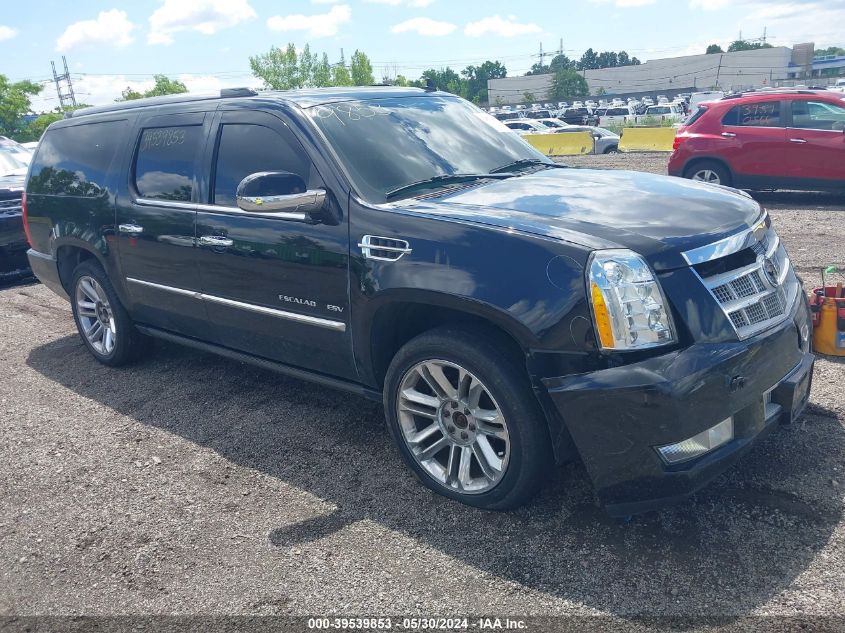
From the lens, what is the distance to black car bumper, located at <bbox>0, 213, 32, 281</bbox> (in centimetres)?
896

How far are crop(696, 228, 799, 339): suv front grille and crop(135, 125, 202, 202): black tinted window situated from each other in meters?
3.12

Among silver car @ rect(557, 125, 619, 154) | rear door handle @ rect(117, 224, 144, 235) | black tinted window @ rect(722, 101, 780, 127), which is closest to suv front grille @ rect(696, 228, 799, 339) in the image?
rear door handle @ rect(117, 224, 144, 235)

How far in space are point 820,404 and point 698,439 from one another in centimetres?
172

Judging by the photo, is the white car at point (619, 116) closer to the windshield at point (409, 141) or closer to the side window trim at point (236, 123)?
the windshield at point (409, 141)

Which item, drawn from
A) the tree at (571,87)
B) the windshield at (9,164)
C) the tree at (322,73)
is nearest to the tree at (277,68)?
the tree at (322,73)

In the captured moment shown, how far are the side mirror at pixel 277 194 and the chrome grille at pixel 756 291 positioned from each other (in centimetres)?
188

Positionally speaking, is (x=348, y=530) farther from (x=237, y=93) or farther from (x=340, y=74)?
(x=340, y=74)

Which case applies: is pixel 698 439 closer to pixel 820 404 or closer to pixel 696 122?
pixel 820 404

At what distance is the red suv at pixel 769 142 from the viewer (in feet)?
35.2

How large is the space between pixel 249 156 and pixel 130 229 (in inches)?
51.2

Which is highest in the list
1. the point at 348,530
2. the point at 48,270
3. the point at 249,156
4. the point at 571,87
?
the point at 249,156

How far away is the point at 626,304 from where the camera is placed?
2854 millimetres

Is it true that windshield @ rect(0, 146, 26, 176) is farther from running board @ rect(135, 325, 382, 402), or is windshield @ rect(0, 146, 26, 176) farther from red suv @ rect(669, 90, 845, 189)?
red suv @ rect(669, 90, 845, 189)

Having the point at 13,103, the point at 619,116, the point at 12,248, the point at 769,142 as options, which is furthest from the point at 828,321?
the point at 13,103
